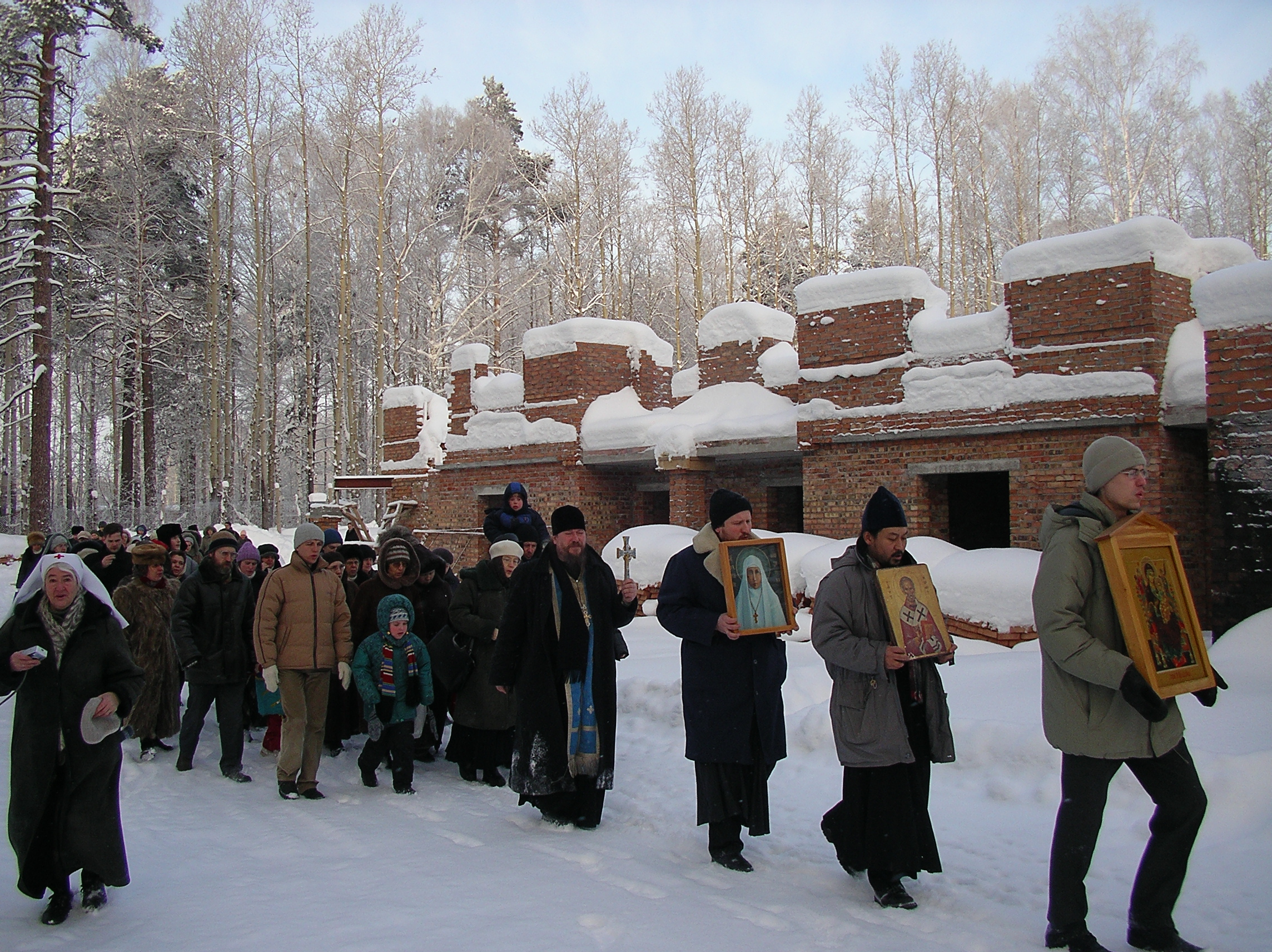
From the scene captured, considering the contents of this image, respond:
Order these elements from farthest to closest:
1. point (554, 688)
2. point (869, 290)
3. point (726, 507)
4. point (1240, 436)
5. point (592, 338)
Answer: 1. point (592, 338)
2. point (869, 290)
3. point (1240, 436)
4. point (554, 688)
5. point (726, 507)

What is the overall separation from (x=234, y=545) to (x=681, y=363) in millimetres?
23036

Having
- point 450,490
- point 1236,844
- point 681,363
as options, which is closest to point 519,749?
point 1236,844

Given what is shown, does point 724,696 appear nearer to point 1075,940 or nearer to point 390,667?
point 1075,940

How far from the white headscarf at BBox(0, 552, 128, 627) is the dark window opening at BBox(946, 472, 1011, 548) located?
10602mm

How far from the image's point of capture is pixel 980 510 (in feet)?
41.0

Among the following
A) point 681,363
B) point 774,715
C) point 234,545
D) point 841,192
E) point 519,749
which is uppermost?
point 841,192

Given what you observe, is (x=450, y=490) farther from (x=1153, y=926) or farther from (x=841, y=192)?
(x=841, y=192)

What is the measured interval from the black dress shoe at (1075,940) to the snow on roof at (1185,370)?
6.91 meters

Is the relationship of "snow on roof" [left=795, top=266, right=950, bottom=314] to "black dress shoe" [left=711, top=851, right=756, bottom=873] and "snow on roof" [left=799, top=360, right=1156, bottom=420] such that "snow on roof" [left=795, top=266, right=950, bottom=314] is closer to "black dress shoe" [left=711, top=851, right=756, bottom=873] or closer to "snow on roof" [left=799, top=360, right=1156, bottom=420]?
"snow on roof" [left=799, top=360, right=1156, bottom=420]

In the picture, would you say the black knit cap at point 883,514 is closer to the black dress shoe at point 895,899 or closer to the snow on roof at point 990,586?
the black dress shoe at point 895,899

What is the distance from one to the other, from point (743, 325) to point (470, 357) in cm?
571

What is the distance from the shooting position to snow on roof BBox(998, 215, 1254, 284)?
8.96 metres

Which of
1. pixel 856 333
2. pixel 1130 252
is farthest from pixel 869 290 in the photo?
pixel 1130 252

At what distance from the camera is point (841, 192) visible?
1157 inches
